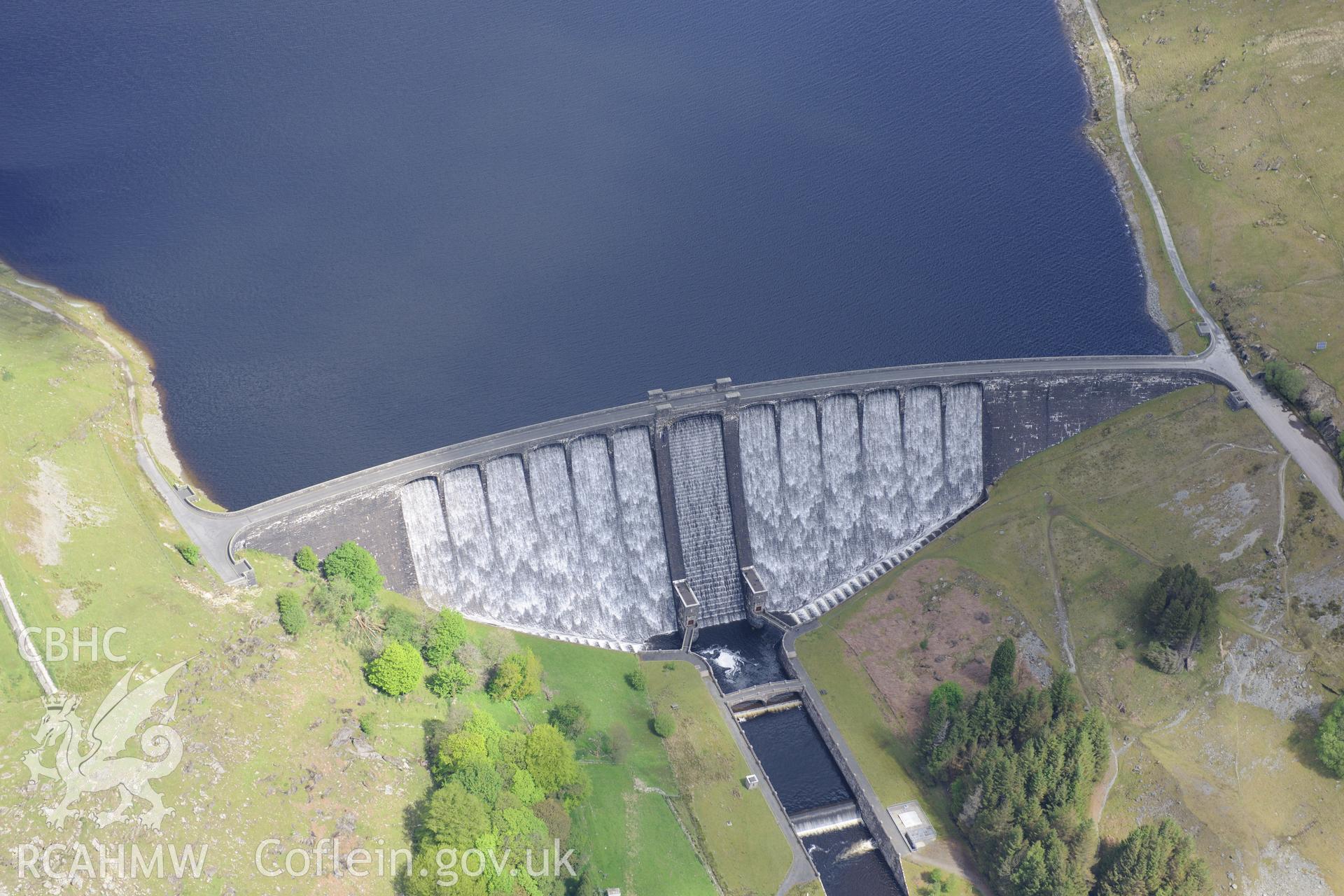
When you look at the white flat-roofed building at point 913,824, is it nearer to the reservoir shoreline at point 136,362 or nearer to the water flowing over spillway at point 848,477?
the water flowing over spillway at point 848,477

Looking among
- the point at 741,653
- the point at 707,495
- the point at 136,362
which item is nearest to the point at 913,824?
the point at 741,653

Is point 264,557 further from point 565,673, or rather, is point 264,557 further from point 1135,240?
point 1135,240

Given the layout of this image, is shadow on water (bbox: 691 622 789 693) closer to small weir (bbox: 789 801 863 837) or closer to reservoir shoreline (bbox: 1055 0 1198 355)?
small weir (bbox: 789 801 863 837)

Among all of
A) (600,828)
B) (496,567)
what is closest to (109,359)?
(496,567)

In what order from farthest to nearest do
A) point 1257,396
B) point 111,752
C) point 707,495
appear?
point 1257,396
point 707,495
point 111,752

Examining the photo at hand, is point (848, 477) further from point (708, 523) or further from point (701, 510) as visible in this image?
point (701, 510)

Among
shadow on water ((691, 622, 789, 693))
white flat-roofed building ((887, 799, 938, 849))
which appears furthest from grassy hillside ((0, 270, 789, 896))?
white flat-roofed building ((887, 799, 938, 849))

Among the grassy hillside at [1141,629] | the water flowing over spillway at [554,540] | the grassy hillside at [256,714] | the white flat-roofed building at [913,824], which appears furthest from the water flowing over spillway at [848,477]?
the white flat-roofed building at [913,824]
